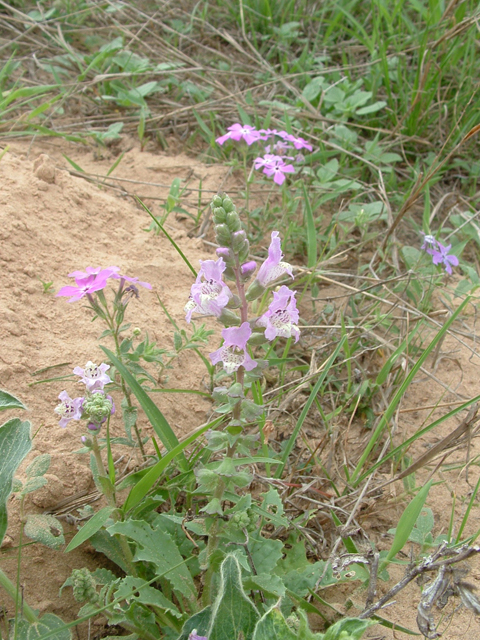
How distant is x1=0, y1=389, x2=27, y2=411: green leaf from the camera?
180 cm

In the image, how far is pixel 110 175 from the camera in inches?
148

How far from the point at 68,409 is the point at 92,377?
0.13 metres

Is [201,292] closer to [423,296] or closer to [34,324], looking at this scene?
[34,324]

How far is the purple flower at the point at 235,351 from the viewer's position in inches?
58.4

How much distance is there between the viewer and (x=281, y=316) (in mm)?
1548

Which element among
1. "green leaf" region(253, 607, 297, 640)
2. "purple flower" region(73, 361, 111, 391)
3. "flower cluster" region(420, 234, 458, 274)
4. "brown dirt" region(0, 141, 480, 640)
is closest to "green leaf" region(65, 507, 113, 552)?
"brown dirt" region(0, 141, 480, 640)

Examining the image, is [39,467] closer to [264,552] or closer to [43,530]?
[43,530]

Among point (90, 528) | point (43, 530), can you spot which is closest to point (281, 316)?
point (90, 528)

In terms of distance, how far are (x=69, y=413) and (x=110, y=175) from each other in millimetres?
2302

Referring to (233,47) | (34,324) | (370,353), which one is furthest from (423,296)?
(233,47)

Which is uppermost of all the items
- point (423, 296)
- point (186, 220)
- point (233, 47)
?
point (233, 47)

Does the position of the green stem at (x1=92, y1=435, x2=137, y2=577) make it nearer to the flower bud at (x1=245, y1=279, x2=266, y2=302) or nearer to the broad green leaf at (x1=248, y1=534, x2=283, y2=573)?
the broad green leaf at (x1=248, y1=534, x2=283, y2=573)

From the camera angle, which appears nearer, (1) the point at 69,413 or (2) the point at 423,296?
(1) the point at 69,413

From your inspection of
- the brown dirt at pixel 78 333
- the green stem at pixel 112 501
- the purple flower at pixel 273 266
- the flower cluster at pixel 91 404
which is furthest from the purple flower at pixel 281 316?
the brown dirt at pixel 78 333
